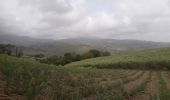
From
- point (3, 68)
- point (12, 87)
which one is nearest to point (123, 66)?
point (3, 68)

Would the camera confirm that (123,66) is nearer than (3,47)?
Yes

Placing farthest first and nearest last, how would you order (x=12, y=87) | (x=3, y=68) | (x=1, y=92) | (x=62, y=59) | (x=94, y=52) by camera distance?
(x=94, y=52)
(x=62, y=59)
(x=3, y=68)
(x=12, y=87)
(x=1, y=92)

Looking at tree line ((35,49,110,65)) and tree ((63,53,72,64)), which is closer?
tree line ((35,49,110,65))

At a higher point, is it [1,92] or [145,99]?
[1,92]

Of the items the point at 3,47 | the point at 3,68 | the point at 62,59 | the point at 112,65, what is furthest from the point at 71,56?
the point at 3,68

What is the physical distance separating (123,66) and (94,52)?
174 feet

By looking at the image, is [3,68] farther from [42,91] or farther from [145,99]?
[145,99]

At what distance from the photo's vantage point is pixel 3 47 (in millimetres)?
110375

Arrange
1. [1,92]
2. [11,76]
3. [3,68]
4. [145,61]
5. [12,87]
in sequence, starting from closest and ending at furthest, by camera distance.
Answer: [1,92]
[12,87]
[11,76]
[3,68]
[145,61]

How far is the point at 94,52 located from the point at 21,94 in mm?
100159

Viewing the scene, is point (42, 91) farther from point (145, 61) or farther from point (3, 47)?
point (3, 47)

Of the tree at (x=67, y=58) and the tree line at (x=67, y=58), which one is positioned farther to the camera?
the tree at (x=67, y=58)

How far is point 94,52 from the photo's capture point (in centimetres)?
10975

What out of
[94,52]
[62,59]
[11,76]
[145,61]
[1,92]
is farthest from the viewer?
[94,52]
